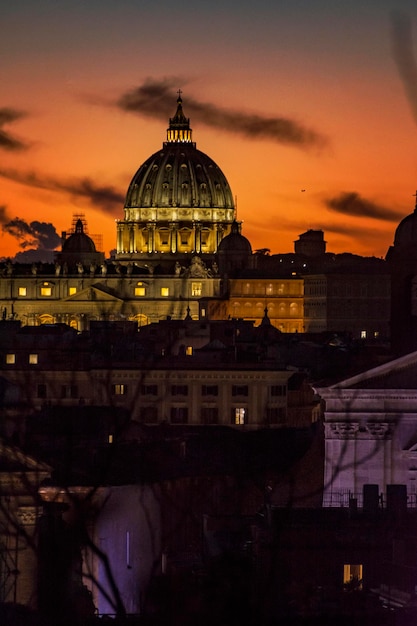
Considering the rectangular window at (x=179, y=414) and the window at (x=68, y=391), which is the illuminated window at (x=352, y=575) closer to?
the window at (x=68, y=391)

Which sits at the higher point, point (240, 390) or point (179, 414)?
point (240, 390)

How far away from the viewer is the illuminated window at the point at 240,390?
80.9 m

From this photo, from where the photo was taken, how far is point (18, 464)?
105ft

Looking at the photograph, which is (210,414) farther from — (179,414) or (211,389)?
(211,389)

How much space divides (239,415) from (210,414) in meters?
0.91

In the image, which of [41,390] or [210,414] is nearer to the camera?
[41,390]

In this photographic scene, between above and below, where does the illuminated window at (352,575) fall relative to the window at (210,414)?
below

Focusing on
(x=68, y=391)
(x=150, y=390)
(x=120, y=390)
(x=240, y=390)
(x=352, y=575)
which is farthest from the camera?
(x=240, y=390)

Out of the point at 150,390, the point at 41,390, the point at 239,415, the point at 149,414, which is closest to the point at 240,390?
the point at 239,415

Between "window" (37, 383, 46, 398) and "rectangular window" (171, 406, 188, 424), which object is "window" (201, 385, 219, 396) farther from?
"window" (37, 383, 46, 398)

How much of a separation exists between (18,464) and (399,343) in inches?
459

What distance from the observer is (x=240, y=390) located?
3189 inches

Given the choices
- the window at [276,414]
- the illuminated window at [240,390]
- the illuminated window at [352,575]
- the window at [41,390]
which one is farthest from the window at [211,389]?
the illuminated window at [352,575]

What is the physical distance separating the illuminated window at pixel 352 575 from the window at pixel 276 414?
48940 mm
